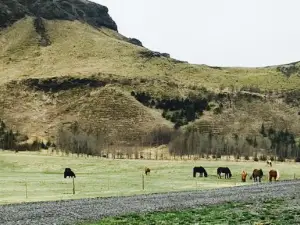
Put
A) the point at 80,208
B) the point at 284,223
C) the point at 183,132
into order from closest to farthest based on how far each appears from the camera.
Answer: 1. the point at 284,223
2. the point at 80,208
3. the point at 183,132

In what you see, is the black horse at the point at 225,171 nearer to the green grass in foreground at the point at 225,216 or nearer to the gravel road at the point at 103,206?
the gravel road at the point at 103,206

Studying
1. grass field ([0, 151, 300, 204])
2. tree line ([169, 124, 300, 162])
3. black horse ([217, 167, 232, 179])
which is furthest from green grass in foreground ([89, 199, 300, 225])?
tree line ([169, 124, 300, 162])

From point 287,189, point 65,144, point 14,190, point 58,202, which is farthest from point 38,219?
point 65,144

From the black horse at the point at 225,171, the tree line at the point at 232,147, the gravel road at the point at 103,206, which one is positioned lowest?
the gravel road at the point at 103,206

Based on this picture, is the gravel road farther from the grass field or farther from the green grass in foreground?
the grass field

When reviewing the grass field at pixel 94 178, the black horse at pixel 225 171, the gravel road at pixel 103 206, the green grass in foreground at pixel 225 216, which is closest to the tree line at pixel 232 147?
the grass field at pixel 94 178

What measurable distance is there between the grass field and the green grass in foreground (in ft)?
44.6

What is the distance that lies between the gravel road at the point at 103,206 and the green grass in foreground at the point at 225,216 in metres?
2.06

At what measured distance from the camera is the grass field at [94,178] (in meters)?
51.0

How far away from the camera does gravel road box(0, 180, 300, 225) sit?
1255 inches

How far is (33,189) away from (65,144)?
100614 millimetres

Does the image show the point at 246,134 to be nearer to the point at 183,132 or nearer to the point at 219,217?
the point at 183,132

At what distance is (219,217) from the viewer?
102 feet

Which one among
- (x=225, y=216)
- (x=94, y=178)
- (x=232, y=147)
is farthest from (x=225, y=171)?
(x=232, y=147)
